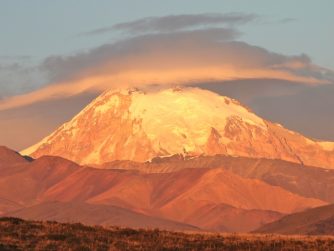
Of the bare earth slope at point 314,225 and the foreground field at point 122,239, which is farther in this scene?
the bare earth slope at point 314,225

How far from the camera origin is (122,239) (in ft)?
169

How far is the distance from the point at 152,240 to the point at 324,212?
15049 cm

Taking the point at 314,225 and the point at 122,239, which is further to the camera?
the point at 314,225

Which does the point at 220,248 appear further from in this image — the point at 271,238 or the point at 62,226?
the point at 62,226

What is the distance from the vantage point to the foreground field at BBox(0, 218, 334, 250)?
48312 mm

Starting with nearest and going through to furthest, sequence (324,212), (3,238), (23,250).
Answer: (23,250), (3,238), (324,212)

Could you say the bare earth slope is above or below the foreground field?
above

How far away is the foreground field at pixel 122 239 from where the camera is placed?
48312mm

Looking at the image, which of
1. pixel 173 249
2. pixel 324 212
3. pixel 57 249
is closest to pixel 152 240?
pixel 173 249

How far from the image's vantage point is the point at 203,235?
54688mm

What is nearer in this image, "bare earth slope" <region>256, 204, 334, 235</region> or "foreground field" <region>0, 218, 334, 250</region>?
"foreground field" <region>0, 218, 334, 250</region>

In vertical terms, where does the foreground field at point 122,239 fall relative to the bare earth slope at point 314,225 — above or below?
below

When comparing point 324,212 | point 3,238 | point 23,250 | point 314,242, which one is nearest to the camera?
point 23,250

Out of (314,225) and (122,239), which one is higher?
(314,225)
